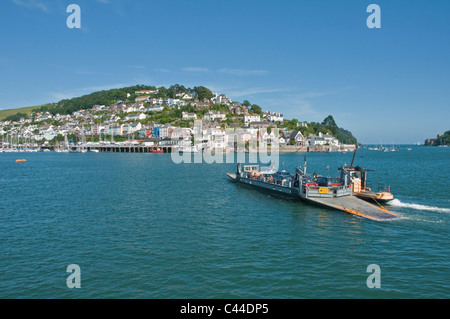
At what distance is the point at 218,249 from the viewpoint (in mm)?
17625

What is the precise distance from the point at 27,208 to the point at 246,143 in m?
119

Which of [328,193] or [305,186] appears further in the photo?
[305,186]

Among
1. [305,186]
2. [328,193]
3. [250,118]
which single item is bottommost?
[328,193]

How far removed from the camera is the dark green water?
43.2ft

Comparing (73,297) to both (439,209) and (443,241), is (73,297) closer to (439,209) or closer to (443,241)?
(443,241)

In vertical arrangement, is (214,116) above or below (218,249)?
above

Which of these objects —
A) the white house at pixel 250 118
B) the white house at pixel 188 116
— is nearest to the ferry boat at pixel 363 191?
the white house at pixel 250 118

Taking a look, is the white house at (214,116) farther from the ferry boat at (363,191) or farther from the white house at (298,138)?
the ferry boat at (363,191)

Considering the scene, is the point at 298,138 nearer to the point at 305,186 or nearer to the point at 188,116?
Answer: the point at 188,116

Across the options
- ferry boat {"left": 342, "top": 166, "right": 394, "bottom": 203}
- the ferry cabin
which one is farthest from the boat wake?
the ferry cabin

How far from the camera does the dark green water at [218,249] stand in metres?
13.2

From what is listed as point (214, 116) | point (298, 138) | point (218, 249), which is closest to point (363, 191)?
point (218, 249)

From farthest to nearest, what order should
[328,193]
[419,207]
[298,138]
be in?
1. [298,138]
2. [328,193]
3. [419,207]
